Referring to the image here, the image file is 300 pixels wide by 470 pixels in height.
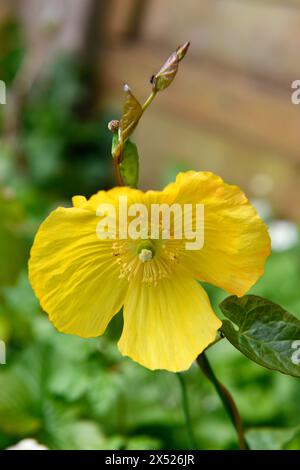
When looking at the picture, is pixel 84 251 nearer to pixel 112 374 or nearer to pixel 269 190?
pixel 112 374

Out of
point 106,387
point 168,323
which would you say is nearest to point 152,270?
point 168,323

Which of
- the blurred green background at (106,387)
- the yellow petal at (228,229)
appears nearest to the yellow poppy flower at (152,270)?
the yellow petal at (228,229)

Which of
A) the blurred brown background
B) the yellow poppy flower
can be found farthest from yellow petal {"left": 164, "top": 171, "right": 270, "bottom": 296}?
the blurred brown background

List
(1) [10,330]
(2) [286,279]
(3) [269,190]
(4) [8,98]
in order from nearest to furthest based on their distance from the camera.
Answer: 1. (1) [10,330]
2. (2) [286,279]
3. (3) [269,190]
4. (4) [8,98]

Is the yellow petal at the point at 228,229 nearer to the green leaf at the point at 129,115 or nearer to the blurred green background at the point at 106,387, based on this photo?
the green leaf at the point at 129,115

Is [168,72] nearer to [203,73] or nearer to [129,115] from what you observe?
[129,115]

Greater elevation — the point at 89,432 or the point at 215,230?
the point at 215,230

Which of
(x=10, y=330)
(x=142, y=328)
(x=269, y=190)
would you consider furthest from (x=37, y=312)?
(x=269, y=190)
